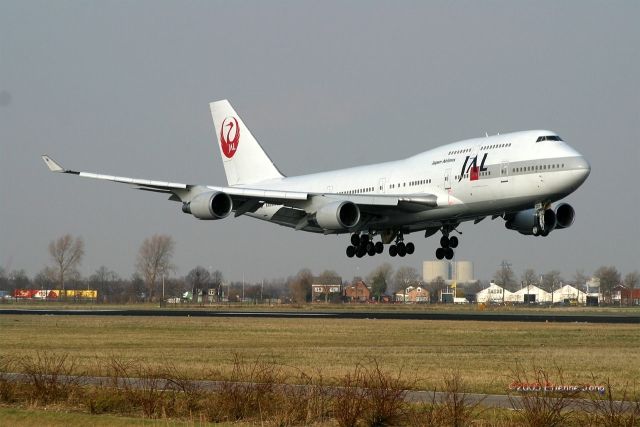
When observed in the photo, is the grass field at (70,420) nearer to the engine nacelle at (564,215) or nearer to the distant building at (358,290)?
the engine nacelle at (564,215)

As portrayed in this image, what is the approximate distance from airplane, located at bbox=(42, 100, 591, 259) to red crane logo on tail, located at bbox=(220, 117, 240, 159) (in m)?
11.1

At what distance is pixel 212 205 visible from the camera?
59.6 metres

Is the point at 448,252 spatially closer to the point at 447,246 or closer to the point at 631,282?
the point at 447,246

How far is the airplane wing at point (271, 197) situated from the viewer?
60.4 m

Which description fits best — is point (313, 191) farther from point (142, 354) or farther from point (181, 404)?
point (181, 404)

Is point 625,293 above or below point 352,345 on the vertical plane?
above

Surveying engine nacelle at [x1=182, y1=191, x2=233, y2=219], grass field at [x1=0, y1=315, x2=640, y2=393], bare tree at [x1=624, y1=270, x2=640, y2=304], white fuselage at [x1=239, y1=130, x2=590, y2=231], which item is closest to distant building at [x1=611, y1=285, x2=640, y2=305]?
bare tree at [x1=624, y1=270, x2=640, y2=304]

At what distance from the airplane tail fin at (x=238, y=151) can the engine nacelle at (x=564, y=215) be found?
80.3ft

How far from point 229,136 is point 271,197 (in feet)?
76.0

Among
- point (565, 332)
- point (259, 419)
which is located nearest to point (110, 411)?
point (259, 419)

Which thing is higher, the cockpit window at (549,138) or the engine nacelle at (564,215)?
the cockpit window at (549,138)

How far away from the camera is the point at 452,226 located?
6538 centimetres

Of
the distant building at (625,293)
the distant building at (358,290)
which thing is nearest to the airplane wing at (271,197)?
the distant building at (625,293)

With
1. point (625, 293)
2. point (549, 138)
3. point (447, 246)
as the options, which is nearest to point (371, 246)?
point (447, 246)
